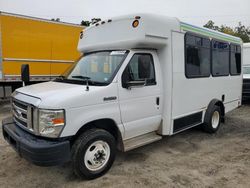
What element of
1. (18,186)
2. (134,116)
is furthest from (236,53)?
(18,186)

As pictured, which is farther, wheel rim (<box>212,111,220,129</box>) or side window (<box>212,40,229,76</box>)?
wheel rim (<box>212,111,220,129</box>)

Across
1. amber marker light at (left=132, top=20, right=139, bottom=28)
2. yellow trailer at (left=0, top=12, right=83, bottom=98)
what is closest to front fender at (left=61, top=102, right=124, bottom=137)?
amber marker light at (left=132, top=20, right=139, bottom=28)

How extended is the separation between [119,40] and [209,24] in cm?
5099

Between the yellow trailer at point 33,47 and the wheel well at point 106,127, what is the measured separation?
6.33 metres

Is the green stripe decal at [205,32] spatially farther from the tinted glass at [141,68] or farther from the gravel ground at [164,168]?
the gravel ground at [164,168]

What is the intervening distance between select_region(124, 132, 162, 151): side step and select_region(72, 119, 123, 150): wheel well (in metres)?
0.16

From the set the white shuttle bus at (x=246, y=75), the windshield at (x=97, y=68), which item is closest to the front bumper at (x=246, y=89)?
the white shuttle bus at (x=246, y=75)

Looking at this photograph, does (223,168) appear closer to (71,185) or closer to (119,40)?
(71,185)

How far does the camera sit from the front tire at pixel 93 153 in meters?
3.53

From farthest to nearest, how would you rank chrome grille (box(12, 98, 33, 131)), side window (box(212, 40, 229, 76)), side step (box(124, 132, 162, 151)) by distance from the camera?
side window (box(212, 40, 229, 76)) < side step (box(124, 132, 162, 151)) < chrome grille (box(12, 98, 33, 131))

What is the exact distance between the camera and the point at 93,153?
375 cm

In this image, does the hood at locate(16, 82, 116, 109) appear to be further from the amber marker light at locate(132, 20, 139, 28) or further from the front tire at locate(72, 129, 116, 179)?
the amber marker light at locate(132, 20, 139, 28)

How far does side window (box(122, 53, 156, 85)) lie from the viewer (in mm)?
4109

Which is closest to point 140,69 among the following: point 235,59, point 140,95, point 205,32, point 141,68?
point 141,68
